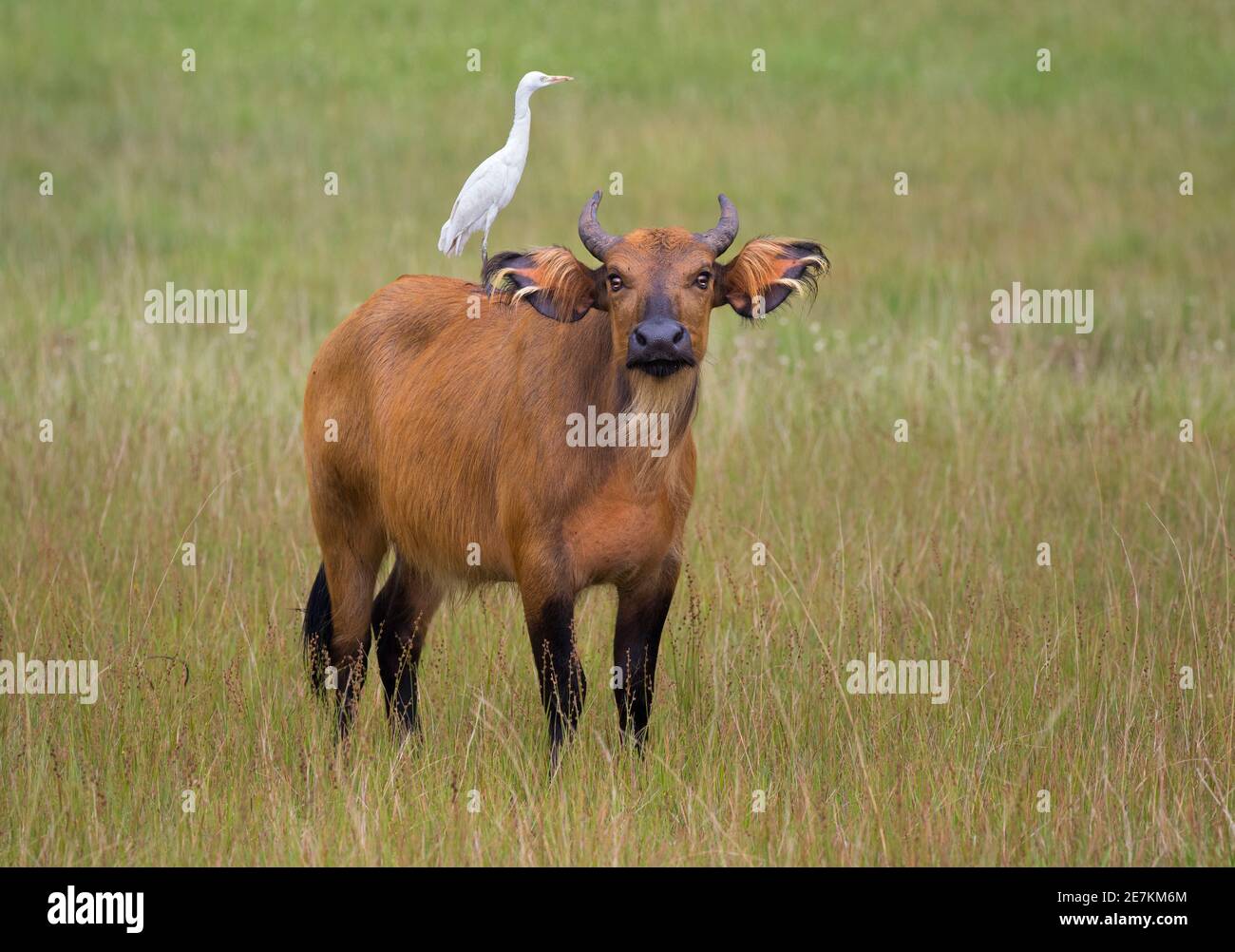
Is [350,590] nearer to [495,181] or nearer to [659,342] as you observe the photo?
[495,181]

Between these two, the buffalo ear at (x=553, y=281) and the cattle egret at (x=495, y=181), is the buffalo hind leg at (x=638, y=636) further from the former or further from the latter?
the cattle egret at (x=495, y=181)

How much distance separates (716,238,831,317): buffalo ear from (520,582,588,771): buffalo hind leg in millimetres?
1251

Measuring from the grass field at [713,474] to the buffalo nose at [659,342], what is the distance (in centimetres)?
119

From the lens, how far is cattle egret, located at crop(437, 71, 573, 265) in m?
6.48

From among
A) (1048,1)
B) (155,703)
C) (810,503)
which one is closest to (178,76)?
(1048,1)

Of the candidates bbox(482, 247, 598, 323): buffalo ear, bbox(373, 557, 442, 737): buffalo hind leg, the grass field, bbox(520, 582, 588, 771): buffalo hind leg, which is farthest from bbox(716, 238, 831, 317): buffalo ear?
bbox(373, 557, 442, 737): buffalo hind leg

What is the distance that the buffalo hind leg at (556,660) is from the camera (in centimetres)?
596

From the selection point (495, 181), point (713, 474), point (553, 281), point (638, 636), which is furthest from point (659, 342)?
point (713, 474)

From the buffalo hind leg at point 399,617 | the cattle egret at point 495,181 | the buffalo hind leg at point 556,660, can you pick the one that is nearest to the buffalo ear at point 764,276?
the cattle egret at point 495,181

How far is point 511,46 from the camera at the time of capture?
23.3 metres

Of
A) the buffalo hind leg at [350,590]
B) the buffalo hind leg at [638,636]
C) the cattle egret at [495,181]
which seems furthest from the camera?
→ the buffalo hind leg at [350,590]

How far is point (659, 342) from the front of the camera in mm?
5434

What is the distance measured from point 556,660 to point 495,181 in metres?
1.92

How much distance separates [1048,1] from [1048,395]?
1717cm
